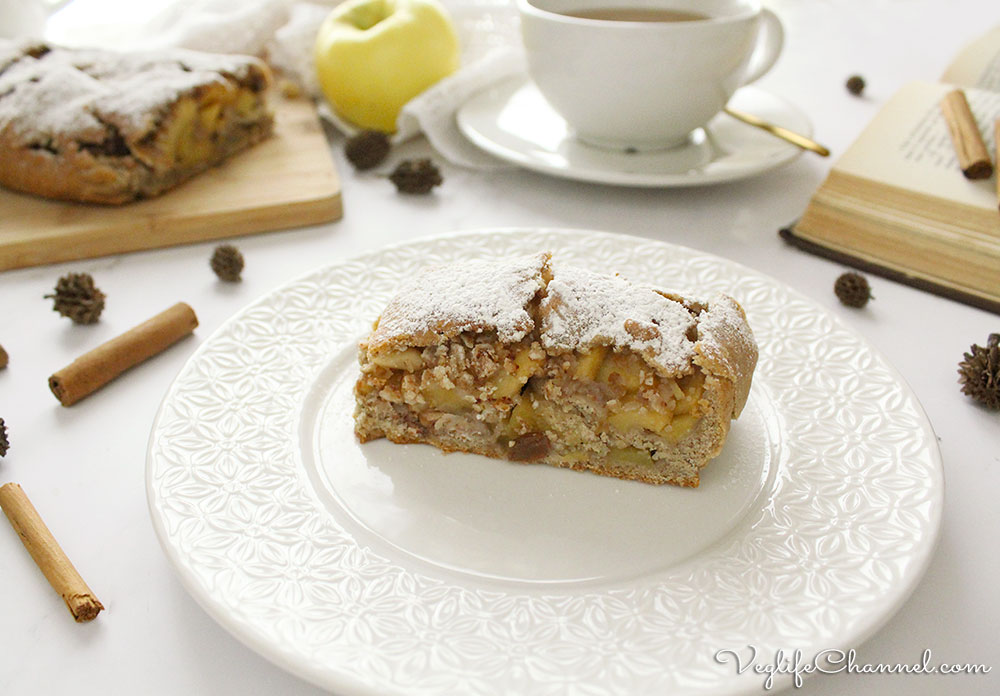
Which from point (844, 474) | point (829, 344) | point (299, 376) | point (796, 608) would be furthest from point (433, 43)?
point (796, 608)

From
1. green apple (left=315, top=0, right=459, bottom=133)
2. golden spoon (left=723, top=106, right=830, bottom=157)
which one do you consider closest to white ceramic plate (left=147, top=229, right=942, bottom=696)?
golden spoon (left=723, top=106, right=830, bottom=157)

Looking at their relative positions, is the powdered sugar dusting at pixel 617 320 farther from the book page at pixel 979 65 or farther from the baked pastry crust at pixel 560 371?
the book page at pixel 979 65

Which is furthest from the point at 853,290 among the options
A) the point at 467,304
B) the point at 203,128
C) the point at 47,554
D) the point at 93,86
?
the point at 93,86

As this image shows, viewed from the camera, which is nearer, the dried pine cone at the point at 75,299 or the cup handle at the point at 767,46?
the dried pine cone at the point at 75,299

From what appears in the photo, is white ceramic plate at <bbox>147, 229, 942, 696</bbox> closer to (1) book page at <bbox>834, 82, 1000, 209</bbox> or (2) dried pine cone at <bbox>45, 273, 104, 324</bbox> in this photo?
(2) dried pine cone at <bbox>45, 273, 104, 324</bbox>

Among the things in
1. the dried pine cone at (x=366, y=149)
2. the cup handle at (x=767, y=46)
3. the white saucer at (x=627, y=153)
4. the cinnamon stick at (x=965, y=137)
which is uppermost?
the cup handle at (x=767, y=46)

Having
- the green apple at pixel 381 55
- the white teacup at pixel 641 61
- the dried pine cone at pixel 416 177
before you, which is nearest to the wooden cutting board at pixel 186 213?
the dried pine cone at pixel 416 177
